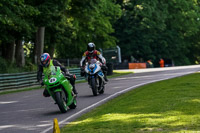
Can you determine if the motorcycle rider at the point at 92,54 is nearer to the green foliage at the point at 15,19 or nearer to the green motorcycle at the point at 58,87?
the green motorcycle at the point at 58,87

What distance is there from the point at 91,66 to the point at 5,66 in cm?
1292

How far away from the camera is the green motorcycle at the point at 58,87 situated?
11.9 meters

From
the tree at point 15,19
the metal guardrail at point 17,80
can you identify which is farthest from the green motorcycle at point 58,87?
the metal guardrail at point 17,80

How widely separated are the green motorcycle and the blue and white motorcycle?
12.9 feet

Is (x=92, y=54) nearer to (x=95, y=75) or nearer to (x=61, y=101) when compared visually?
(x=95, y=75)

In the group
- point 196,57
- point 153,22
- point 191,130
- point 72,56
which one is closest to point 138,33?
point 153,22

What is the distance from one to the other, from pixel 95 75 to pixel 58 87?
184 inches

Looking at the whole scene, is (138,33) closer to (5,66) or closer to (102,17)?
(102,17)

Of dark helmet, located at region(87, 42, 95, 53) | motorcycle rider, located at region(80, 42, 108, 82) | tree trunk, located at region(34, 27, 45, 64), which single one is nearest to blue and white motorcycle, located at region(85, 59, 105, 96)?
motorcycle rider, located at region(80, 42, 108, 82)

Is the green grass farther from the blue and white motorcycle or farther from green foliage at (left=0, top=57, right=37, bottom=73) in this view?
green foliage at (left=0, top=57, right=37, bottom=73)

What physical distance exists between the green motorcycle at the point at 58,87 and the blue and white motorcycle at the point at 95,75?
3.92 meters

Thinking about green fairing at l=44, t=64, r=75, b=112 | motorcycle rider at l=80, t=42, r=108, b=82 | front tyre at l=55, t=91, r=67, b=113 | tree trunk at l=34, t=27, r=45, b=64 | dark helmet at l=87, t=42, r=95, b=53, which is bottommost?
front tyre at l=55, t=91, r=67, b=113

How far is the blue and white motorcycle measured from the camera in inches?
650

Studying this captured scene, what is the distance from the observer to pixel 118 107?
12.2 m
